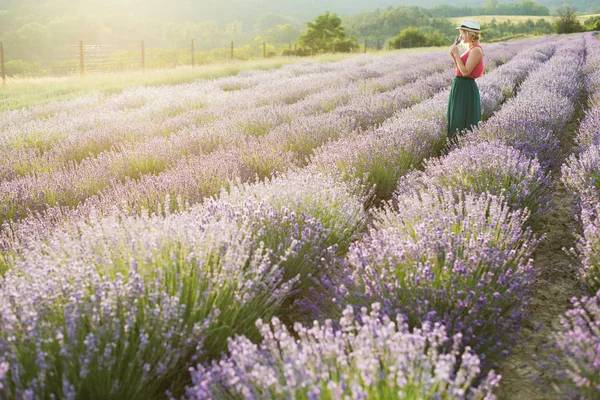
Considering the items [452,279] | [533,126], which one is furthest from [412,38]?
[452,279]

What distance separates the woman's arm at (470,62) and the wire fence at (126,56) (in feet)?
47.0

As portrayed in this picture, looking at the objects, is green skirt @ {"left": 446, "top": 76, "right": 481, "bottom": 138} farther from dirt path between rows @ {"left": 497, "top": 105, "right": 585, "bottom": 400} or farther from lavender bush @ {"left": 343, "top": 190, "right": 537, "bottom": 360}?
lavender bush @ {"left": 343, "top": 190, "right": 537, "bottom": 360}

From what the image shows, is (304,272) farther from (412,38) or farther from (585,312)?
(412,38)

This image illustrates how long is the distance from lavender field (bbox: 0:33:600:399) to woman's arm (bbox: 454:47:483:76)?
675 millimetres

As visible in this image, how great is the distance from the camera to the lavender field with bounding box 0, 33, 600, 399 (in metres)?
1.58

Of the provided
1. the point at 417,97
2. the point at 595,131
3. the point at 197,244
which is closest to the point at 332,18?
the point at 417,97

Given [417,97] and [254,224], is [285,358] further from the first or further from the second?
[417,97]

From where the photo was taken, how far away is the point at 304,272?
2779 millimetres

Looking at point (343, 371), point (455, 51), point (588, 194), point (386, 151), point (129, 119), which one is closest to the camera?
point (343, 371)

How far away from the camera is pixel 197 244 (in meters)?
2.20

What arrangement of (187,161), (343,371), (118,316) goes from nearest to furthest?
1. (343,371)
2. (118,316)
3. (187,161)

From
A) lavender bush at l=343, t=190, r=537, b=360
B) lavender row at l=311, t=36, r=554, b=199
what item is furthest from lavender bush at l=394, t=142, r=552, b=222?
lavender bush at l=343, t=190, r=537, b=360

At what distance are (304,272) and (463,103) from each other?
3.86 m

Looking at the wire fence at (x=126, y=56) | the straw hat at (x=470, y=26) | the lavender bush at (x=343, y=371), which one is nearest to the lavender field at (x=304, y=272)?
the lavender bush at (x=343, y=371)
